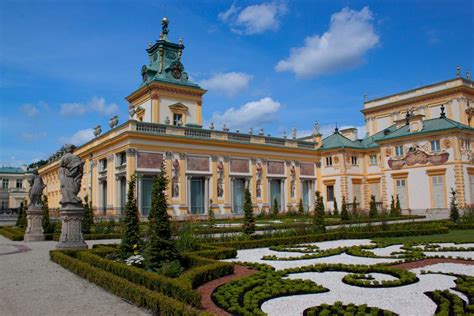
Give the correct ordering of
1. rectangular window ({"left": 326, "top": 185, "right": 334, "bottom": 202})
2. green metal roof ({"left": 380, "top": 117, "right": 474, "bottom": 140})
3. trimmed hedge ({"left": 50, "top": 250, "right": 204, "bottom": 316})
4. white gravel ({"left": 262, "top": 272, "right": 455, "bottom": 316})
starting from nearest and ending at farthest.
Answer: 1. trimmed hedge ({"left": 50, "top": 250, "right": 204, "bottom": 316})
2. white gravel ({"left": 262, "top": 272, "right": 455, "bottom": 316})
3. green metal roof ({"left": 380, "top": 117, "right": 474, "bottom": 140})
4. rectangular window ({"left": 326, "top": 185, "right": 334, "bottom": 202})

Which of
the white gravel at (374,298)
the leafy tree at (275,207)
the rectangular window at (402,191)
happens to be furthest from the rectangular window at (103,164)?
the white gravel at (374,298)

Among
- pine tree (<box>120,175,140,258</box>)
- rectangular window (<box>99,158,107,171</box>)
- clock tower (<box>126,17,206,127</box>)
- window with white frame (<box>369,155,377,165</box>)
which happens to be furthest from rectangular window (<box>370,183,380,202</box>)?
pine tree (<box>120,175,140,258</box>)

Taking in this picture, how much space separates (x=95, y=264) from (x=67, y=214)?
14.2ft

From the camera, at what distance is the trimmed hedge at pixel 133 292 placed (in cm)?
630

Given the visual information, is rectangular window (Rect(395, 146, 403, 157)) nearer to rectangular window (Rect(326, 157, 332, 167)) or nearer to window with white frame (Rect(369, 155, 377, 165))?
window with white frame (Rect(369, 155, 377, 165))

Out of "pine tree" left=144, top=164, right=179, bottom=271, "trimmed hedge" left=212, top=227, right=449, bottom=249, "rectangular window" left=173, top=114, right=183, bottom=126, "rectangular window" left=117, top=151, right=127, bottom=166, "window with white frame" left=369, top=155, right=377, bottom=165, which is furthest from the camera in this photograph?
"window with white frame" left=369, top=155, right=377, bottom=165

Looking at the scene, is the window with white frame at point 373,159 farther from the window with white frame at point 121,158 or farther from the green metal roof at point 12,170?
the green metal roof at point 12,170

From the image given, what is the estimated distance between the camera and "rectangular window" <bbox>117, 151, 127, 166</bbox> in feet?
110

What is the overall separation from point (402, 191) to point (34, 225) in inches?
1182

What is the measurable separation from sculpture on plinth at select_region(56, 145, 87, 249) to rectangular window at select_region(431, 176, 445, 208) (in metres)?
29.7

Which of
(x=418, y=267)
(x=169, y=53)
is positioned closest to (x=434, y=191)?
(x=418, y=267)

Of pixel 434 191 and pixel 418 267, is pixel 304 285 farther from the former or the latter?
pixel 434 191

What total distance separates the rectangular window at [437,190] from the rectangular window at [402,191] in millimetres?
2493

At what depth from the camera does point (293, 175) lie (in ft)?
140
